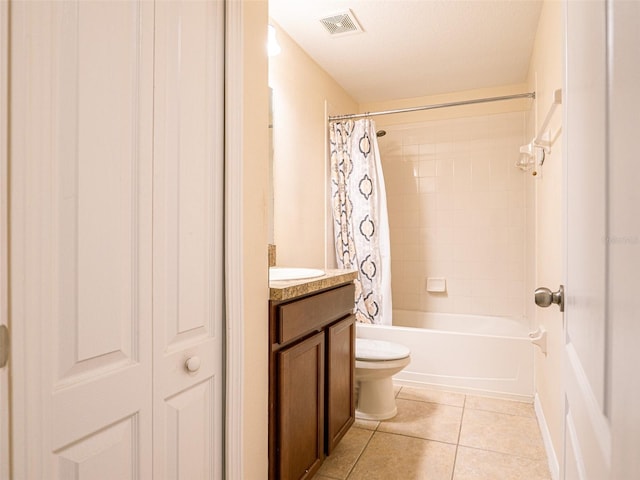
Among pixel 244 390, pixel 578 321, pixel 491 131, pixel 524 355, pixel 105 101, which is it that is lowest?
pixel 524 355

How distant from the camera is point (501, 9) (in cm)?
226

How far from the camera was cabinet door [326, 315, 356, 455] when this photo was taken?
181cm

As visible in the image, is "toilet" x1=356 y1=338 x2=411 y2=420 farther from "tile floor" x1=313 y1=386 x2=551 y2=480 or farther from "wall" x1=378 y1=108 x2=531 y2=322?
"wall" x1=378 y1=108 x2=531 y2=322

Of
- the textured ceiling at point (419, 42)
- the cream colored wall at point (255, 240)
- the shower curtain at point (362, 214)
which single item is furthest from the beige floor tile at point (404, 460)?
the textured ceiling at point (419, 42)

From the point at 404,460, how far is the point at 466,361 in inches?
41.4

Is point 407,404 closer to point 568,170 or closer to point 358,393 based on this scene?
point 358,393

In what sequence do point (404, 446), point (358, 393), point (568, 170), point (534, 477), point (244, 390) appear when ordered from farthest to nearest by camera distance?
1. point (358, 393)
2. point (404, 446)
3. point (534, 477)
4. point (244, 390)
5. point (568, 170)

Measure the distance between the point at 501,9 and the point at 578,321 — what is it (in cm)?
220

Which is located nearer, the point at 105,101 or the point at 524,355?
the point at 105,101

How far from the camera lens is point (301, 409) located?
5.13 ft

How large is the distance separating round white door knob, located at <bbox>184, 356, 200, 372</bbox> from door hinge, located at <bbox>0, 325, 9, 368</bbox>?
44 cm

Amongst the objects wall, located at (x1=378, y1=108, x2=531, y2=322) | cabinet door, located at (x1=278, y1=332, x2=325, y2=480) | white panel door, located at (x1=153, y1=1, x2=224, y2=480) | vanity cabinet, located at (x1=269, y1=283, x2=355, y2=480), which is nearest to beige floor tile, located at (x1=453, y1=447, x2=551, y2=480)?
vanity cabinet, located at (x1=269, y1=283, x2=355, y2=480)

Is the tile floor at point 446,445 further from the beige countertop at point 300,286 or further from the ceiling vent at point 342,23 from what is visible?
the ceiling vent at point 342,23

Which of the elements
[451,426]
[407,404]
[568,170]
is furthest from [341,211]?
[568,170]
